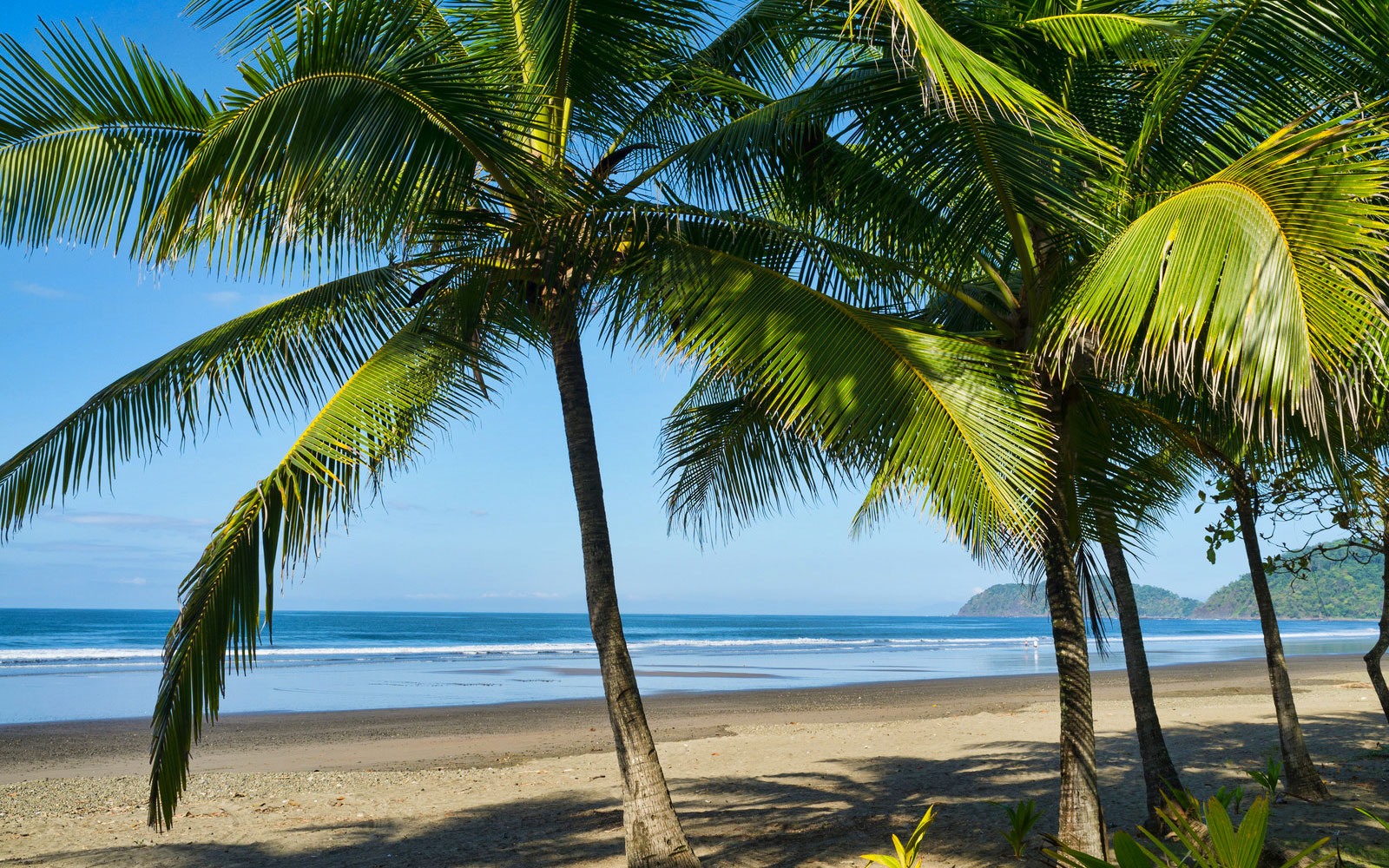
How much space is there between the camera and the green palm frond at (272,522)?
399 cm

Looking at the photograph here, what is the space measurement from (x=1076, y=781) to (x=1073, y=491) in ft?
4.83

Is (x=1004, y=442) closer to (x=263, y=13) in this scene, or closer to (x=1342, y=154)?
(x=1342, y=154)

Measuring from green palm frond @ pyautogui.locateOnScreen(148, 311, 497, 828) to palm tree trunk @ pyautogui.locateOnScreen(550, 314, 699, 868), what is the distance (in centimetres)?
66

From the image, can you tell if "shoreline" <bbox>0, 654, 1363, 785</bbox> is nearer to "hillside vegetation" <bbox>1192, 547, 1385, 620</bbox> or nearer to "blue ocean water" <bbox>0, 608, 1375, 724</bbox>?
"blue ocean water" <bbox>0, 608, 1375, 724</bbox>

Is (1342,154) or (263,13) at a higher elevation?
(263,13)

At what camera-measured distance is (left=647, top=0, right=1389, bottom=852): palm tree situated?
2.58 meters

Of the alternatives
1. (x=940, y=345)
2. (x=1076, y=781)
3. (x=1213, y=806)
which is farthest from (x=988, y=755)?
(x=1213, y=806)

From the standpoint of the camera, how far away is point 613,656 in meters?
5.05

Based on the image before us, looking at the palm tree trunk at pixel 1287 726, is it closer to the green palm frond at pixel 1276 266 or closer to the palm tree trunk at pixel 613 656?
the green palm frond at pixel 1276 266

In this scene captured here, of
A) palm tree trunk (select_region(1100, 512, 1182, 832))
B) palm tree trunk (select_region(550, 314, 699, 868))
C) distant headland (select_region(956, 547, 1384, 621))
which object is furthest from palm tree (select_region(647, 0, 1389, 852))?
distant headland (select_region(956, 547, 1384, 621))

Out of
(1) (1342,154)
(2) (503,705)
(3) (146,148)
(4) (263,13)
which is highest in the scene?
(4) (263,13)

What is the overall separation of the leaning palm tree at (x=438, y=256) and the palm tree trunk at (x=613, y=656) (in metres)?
0.02

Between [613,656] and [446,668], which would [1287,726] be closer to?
[613,656]

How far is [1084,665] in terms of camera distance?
15.0 feet
